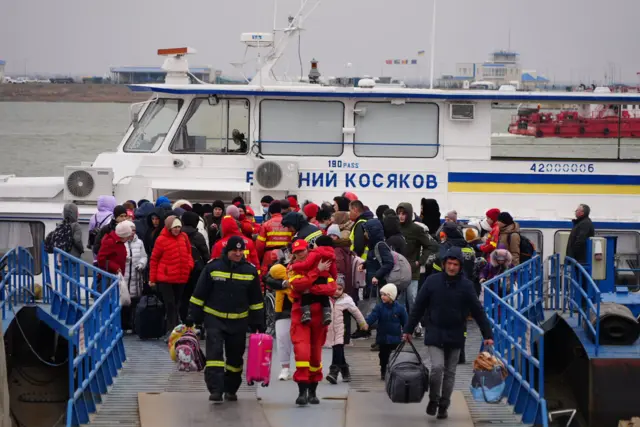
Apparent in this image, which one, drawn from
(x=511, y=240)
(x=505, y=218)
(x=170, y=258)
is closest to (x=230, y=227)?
(x=170, y=258)

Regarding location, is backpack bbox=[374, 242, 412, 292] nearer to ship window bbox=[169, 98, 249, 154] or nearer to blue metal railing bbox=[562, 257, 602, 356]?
blue metal railing bbox=[562, 257, 602, 356]

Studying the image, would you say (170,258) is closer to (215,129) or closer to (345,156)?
(215,129)

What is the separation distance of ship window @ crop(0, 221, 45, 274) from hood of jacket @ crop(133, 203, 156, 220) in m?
2.28

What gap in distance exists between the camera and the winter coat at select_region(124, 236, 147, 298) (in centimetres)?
1324

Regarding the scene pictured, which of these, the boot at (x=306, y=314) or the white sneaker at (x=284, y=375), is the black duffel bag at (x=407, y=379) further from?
the white sneaker at (x=284, y=375)

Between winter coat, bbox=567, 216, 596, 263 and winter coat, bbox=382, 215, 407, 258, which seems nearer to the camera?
winter coat, bbox=382, 215, 407, 258

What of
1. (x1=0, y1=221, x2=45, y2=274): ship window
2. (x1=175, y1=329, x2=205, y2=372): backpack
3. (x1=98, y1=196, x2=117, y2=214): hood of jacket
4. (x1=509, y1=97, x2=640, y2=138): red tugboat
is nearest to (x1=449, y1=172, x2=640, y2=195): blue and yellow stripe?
(x1=509, y1=97, x2=640, y2=138): red tugboat

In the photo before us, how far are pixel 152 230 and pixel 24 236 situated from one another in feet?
9.63

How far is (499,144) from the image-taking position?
58.2 ft

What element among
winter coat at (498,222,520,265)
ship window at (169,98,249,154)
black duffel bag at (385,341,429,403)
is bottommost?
black duffel bag at (385,341,429,403)

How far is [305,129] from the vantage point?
1688cm

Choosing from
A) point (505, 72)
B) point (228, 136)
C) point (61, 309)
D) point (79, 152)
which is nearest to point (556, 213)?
point (228, 136)

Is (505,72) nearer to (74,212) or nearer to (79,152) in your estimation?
(74,212)

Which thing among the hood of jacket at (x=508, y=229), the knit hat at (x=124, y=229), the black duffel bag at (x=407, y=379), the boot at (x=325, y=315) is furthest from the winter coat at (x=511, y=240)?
the knit hat at (x=124, y=229)
